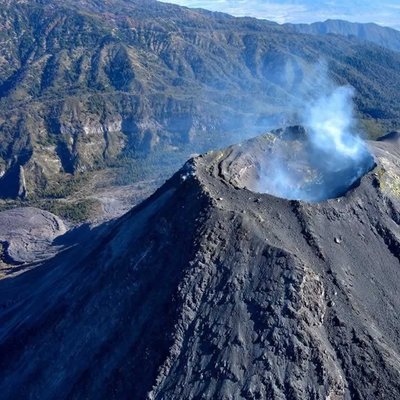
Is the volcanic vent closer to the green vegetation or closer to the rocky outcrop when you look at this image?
the rocky outcrop

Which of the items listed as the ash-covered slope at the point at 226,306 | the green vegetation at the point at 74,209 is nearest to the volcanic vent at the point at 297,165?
the ash-covered slope at the point at 226,306

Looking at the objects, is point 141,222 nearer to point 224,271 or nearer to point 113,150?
point 224,271

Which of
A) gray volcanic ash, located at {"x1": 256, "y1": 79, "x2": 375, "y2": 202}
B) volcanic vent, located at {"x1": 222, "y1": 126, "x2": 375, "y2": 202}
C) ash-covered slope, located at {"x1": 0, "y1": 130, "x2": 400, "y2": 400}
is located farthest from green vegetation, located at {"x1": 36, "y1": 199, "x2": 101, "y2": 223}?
ash-covered slope, located at {"x1": 0, "y1": 130, "x2": 400, "y2": 400}

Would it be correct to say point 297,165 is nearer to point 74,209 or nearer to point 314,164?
point 314,164

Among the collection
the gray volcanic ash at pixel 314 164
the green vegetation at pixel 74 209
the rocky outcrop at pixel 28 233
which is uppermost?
the gray volcanic ash at pixel 314 164

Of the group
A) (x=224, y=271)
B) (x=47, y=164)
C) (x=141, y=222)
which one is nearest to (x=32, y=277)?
(x=141, y=222)

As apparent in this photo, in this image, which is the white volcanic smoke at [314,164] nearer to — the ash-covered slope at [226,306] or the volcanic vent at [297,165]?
the volcanic vent at [297,165]

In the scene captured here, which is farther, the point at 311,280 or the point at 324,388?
the point at 311,280

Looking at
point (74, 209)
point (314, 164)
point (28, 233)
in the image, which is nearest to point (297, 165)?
point (314, 164)
